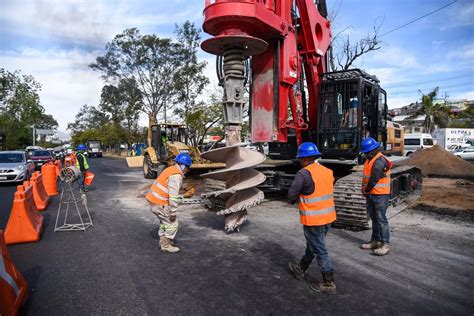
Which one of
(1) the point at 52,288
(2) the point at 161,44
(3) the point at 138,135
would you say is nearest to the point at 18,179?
(1) the point at 52,288

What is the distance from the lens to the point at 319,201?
4.03 meters

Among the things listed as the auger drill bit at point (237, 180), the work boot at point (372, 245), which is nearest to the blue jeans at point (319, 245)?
the work boot at point (372, 245)

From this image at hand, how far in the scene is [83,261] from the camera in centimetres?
504

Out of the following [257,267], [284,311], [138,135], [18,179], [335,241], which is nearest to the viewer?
[284,311]

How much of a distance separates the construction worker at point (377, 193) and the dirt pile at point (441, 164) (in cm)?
1306

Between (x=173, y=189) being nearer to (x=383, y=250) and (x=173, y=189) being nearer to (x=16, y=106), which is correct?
(x=383, y=250)

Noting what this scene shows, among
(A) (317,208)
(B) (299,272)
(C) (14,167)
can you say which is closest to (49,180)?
(C) (14,167)

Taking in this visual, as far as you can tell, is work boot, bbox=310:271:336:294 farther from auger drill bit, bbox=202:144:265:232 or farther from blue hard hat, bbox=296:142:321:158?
auger drill bit, bbox=202:144:265:232

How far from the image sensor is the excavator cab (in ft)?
23.5

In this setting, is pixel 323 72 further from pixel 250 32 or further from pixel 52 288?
pixel 52 288

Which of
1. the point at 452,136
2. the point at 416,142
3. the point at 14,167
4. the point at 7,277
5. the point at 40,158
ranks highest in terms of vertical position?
the point at 452,136

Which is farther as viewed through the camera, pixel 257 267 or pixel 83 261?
pixel 83 261

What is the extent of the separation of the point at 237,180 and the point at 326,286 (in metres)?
2.93

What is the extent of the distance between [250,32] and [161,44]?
28.3 metres
